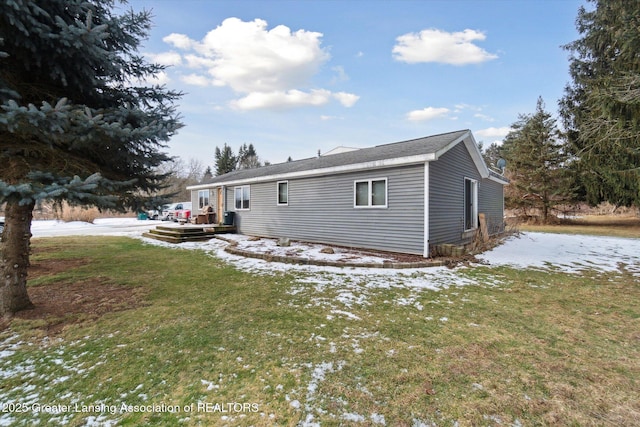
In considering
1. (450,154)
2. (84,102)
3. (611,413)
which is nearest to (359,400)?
(611,413)

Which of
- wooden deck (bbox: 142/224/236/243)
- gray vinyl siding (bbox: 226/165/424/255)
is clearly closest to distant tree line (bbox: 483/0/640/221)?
gray vinyl siding (bbox: 226/165/424/255)

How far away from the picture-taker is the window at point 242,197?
13180mm

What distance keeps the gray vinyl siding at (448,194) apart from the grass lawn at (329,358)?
319cm

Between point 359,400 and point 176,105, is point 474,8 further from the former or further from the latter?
point 359,400

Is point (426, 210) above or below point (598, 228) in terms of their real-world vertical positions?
above

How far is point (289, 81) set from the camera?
15617 mm

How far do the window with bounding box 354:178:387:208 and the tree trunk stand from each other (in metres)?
7.26

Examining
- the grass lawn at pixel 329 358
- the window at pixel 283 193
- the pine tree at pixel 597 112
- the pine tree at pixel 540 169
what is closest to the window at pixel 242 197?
the window at pixel 283 193

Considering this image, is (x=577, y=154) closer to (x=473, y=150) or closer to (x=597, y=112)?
(x=597, y=112)

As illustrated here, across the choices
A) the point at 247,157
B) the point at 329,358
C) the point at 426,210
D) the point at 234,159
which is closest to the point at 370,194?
the point at 426,210

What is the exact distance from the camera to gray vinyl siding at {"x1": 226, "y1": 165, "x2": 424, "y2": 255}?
7656 millimetres

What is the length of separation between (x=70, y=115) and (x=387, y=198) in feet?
23.0

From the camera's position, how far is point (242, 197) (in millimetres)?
13484

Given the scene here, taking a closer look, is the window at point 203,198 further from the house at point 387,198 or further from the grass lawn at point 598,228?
the grass lawn at point 598,228
